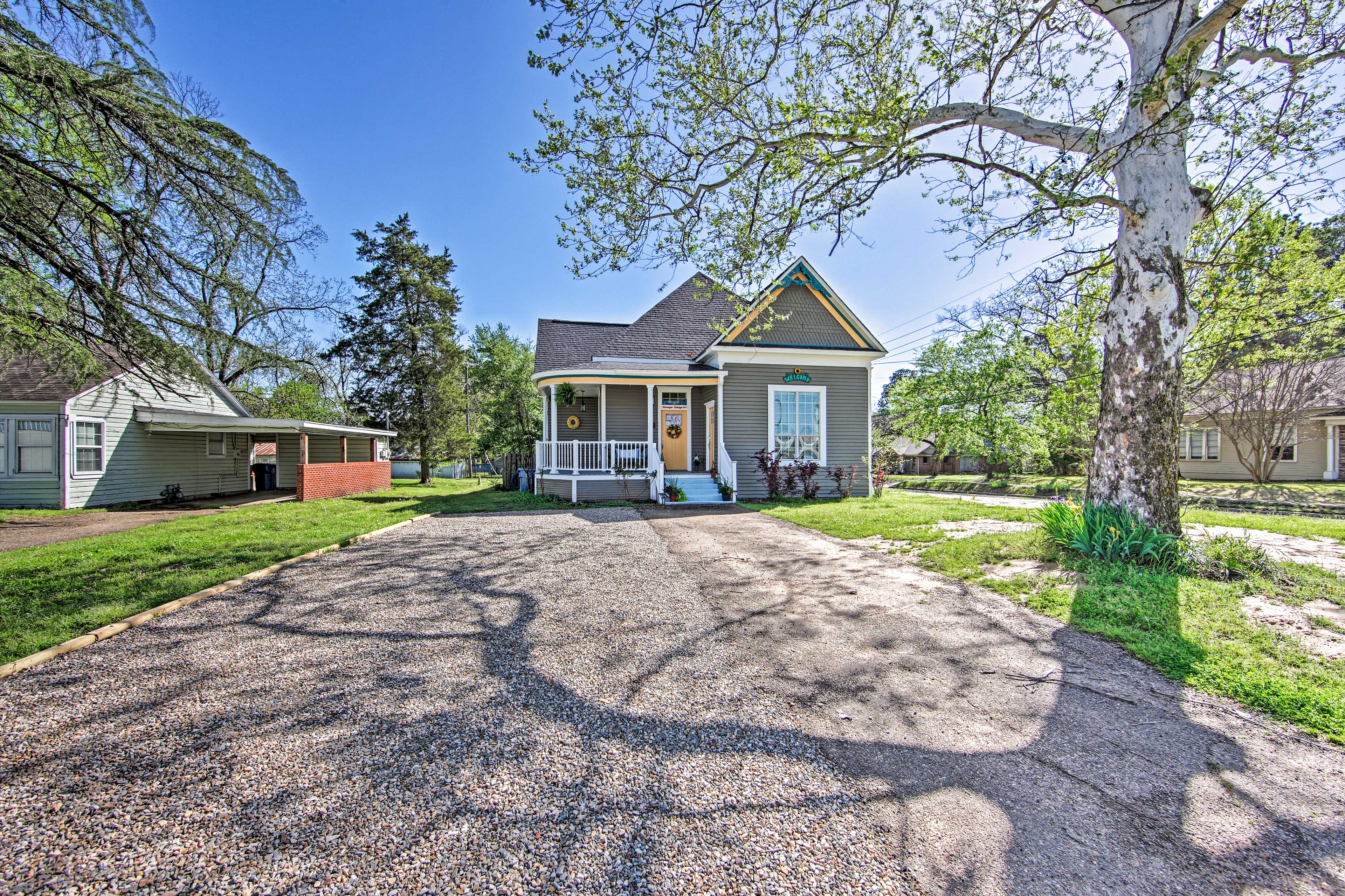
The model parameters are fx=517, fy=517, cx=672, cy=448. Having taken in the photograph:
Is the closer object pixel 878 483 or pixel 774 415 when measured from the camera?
pixel 774 415

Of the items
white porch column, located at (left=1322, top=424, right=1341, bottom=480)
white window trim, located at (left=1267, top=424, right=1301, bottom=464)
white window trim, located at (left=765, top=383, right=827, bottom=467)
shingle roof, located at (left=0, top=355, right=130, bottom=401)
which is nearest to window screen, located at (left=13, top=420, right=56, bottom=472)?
shingle roof, located at (left=0, top=355, right=130, bottom=401)

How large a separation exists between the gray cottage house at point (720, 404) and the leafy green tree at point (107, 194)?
7.75m

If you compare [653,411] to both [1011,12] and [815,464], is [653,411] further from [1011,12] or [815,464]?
[1011,12]

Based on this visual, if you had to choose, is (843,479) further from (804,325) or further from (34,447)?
(34,447)

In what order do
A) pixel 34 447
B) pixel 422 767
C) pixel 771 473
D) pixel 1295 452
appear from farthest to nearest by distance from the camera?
pixel 1295 452
pixel 771 473
pixel 34 447
pixel 422 767

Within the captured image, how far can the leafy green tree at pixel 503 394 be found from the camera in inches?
908

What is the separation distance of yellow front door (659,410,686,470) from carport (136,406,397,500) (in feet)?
33.7

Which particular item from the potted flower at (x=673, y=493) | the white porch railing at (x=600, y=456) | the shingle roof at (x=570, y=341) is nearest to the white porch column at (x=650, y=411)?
the white porch railing at (x=600, y=456)

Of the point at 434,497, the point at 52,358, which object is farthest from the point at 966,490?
the point at 52,358

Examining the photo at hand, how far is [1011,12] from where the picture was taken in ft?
18.4

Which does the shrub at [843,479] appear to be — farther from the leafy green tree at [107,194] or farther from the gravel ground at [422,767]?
A: the leafy green tree at [107,194]

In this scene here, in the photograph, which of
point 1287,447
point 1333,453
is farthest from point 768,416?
point 1333,453

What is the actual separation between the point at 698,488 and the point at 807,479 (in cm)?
295

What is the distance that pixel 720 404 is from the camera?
44.5 feet
